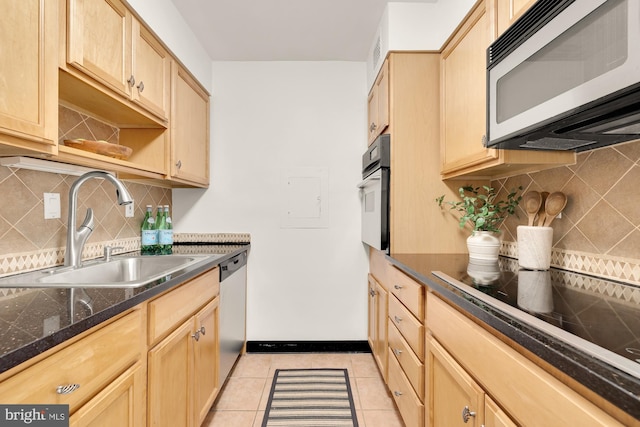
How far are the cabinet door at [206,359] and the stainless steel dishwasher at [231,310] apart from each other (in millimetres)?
93

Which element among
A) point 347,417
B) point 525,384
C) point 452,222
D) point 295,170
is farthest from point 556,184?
point 295,170

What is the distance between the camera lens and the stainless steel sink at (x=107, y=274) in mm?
1127

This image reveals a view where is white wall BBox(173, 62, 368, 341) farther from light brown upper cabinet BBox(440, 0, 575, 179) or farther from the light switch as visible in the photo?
the light switch

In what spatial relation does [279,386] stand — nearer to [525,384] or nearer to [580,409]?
[525,384]

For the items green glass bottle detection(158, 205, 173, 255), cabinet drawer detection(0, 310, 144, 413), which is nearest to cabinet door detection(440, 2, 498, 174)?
cabinet drawer detection(0, 310, 144, 413)

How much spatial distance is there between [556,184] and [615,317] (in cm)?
84

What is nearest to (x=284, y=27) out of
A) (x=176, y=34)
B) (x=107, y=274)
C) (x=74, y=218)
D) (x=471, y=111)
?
(x=176, y=34)

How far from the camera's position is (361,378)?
2.27m

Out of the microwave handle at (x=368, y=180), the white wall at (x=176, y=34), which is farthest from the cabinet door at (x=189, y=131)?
the microwave handle at (x=368, y=180)

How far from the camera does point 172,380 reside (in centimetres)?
132

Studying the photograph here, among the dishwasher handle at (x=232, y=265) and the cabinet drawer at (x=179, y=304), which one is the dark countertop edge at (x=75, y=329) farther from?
the dishwasher handle at (x=232, y=265)

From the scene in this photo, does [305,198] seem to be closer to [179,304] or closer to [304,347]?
[304,347]

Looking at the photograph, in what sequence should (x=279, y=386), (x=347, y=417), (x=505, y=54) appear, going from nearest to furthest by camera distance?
(x=505, y=54) → (x=347, y=417) → (x=279, y=386)

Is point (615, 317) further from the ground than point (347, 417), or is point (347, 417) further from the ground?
point (615, 317)
